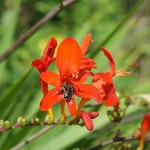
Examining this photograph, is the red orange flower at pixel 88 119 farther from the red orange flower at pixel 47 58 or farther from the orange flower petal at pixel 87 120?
the red orange flower at pixel 47 58

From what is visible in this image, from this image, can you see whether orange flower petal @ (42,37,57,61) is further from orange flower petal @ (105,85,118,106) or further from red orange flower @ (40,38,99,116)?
orange flower petal @ (105,85,118,106)

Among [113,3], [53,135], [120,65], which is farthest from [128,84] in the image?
[53,135]

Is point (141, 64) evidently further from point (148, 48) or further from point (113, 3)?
point (113, 3)

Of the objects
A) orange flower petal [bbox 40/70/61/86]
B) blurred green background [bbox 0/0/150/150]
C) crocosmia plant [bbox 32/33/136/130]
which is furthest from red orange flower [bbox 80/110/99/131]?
blurred green background [bbox 0/0/150/150]

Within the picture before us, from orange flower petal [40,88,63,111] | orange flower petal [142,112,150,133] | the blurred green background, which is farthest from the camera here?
the blurred green background

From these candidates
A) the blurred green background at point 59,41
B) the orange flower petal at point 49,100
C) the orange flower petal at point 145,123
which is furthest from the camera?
the blurred green background at point 59,41

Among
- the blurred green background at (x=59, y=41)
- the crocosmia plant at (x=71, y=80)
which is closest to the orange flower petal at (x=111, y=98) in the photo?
the crocosmia plant at (x=71, y=80)
